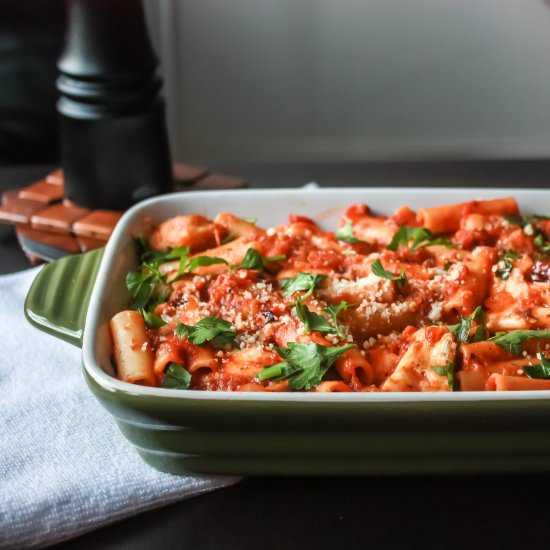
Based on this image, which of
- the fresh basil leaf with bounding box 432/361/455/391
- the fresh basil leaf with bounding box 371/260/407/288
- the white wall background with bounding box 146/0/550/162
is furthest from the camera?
the white wall background with bounding box 146/0/550/162

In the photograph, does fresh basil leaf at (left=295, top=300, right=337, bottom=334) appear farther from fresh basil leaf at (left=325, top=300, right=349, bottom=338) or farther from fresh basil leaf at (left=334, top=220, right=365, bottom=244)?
fresh basil leaf at (left=334, top=220, right=365, bottom=244)

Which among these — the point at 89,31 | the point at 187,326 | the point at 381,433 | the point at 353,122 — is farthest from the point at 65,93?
the point at 353,122

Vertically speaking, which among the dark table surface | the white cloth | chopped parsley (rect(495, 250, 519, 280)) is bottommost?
the dark table surface

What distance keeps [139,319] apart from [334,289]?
0.92ft

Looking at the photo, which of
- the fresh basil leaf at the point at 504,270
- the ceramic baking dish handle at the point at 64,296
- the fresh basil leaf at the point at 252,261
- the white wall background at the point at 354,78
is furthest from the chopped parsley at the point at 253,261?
the white wall background at the point at 354,78

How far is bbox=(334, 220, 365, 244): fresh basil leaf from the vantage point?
4.95 feet

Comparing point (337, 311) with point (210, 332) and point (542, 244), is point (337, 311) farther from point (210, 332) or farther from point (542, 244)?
point (542, 244)

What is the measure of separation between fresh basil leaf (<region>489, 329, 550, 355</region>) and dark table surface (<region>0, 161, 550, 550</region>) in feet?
0.54

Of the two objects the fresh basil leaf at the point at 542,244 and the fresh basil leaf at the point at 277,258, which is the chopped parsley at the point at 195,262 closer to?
the fresh basil leaf at the point at 277,258

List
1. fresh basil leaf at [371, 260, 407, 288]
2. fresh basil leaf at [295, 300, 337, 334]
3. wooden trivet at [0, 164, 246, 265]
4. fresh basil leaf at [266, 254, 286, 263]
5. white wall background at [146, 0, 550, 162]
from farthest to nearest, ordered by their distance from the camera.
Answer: white wall background at [146, 0, 550, 162] → wooden trivet at [0, 164, 246, 265] → fresh basil leaf at [266, 254, 286, 263] → fresh basil leaf at [371, 260, 407, 288] → fresh basil leaf at [295, 300, 337, 334]

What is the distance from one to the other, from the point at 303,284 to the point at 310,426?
14.4 inches

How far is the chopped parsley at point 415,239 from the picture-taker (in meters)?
1.50

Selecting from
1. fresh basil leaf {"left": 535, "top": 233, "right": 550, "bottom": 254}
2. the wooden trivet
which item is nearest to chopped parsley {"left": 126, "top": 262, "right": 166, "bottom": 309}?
the wooden trivet

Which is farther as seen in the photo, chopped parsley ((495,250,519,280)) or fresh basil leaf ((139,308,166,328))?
chopped parsley ((495,250,519,280))
